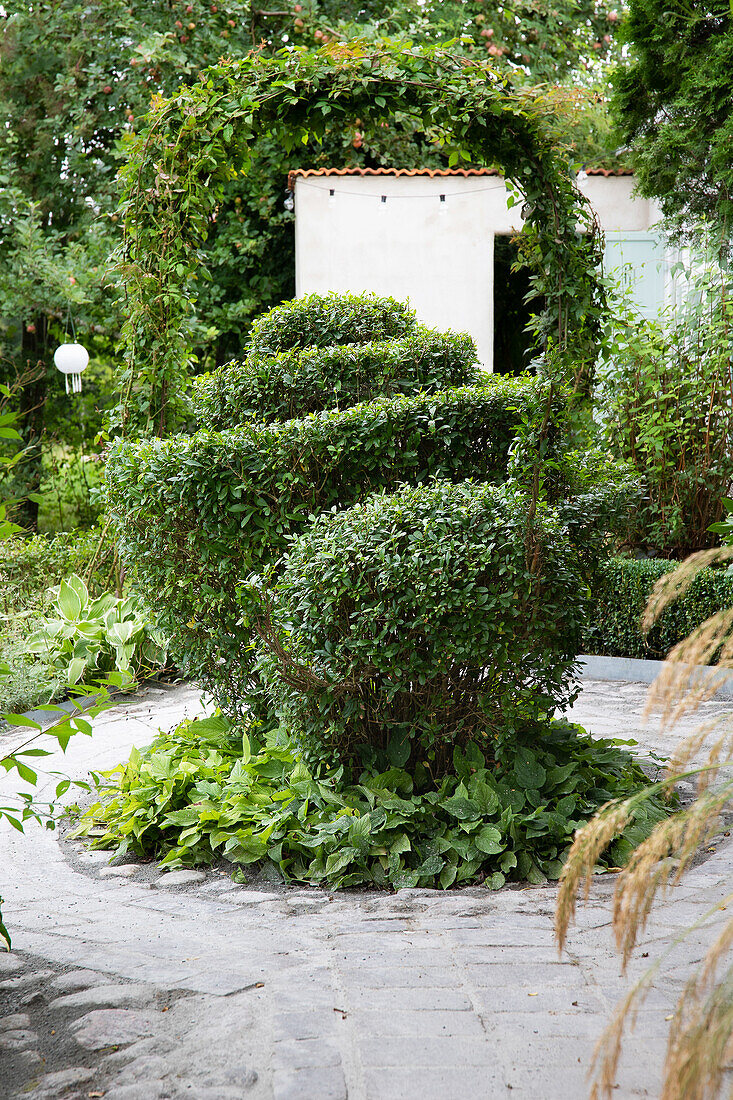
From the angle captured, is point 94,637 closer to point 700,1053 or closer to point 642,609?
point 642,609

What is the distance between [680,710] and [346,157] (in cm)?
1141

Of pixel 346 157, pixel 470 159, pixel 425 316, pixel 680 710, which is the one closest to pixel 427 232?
pixel 425 316

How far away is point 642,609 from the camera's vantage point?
6.60 metres

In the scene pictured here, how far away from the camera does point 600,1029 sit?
2.12m

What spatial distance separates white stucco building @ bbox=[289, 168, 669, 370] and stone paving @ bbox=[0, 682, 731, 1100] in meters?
8.12

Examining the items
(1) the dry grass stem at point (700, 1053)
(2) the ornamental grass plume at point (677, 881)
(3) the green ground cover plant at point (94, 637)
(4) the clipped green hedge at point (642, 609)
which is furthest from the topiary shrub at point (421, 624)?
(4) the clipped green hedge at point (642, 609)

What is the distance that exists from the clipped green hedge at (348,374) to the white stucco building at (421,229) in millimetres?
6250

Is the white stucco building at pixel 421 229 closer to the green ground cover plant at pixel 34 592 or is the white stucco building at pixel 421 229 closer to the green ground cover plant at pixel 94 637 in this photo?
the green ground cover plant at pixel 34 592

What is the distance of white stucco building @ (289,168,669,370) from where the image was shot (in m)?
10.2

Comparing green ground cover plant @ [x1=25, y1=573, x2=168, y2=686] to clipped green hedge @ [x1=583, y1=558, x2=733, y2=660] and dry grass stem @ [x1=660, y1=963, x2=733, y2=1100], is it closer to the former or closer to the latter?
clipped green hedge @ [x1=583, y1=558, x2=733, y2=660]

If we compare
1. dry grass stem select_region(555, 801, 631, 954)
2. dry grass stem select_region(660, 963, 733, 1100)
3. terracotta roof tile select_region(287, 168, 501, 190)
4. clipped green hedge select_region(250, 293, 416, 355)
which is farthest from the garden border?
terracotta roof tile select_region(287, 168, 501, 190)

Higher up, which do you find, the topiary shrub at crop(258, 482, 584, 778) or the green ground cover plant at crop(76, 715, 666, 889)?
the topiary shrub at crop(258, 482, 584, 778)

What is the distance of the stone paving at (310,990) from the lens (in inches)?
77.1

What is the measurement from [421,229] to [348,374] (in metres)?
6.72
